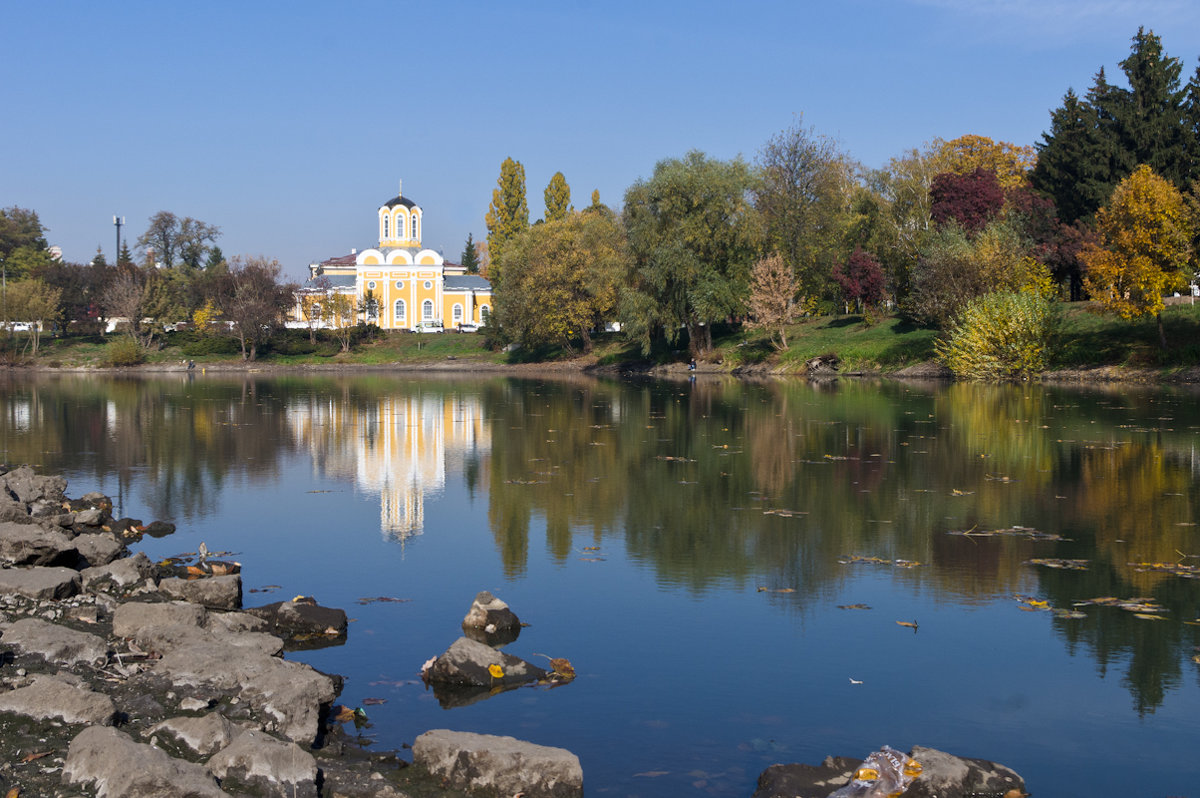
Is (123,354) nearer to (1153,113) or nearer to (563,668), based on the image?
(1153,113)

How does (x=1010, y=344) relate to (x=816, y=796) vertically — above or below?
above

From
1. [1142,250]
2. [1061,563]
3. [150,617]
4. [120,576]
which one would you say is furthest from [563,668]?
[1142,250]

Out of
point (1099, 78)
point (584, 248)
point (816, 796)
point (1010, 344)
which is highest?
point (1099, 78)

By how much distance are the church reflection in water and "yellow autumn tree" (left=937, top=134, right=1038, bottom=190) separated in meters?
60.3

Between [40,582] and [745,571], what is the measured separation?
7557 millimetres

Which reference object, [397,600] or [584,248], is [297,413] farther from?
[584,248]

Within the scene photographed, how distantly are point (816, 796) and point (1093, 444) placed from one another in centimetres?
1987

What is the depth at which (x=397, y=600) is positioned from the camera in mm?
11422

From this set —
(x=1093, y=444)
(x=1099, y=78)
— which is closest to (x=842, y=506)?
(x=1093, y=444)

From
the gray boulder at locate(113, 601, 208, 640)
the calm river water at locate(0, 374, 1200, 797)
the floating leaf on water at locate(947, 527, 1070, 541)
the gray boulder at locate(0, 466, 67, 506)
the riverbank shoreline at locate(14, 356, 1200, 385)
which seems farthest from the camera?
the riverbank shoreline at locate(14, 356, 1200, 385)

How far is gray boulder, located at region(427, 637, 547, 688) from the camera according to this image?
866 cm

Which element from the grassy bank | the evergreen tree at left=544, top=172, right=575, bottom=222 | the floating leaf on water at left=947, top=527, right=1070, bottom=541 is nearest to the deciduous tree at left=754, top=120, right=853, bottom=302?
the grassy bank

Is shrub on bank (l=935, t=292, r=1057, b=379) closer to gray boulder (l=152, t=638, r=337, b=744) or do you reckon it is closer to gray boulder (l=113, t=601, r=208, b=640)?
gray boulder (l=113, t=601, r=208, b=640)

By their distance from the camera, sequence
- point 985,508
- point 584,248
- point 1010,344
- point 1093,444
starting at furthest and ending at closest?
point 584,248 → point 1010,344 → point 1093,444 → point 985,508
